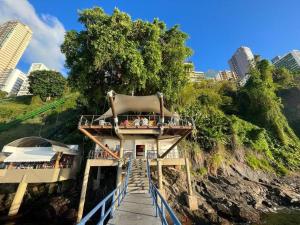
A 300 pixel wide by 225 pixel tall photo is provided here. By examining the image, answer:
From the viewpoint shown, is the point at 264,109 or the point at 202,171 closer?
the point at 202,171

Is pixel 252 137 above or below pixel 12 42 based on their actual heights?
below

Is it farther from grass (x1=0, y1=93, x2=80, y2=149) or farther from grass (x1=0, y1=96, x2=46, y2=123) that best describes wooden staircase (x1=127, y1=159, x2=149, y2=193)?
grass (x1=0, y1=96, x2=46, y2=123)

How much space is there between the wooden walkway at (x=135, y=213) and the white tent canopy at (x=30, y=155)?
10.3 metres

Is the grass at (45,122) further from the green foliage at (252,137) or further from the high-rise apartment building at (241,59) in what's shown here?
the high-rise apartment building at (241,59)

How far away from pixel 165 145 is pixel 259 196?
357 inches

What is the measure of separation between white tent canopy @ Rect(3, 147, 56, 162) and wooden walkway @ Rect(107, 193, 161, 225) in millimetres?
10251

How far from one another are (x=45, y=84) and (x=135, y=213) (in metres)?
47.1

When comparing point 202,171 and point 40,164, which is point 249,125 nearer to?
point 202,171

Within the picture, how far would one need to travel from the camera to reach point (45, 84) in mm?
45875

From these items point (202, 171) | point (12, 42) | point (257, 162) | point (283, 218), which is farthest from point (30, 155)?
point (12, 42)

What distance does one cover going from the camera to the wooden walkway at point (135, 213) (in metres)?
5.65

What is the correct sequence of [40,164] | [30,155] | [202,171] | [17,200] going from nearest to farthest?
[17,200] → [30,155] → [40,164] → [202,171]

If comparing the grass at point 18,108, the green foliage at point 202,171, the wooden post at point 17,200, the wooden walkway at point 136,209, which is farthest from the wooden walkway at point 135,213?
the grass at point 18,108

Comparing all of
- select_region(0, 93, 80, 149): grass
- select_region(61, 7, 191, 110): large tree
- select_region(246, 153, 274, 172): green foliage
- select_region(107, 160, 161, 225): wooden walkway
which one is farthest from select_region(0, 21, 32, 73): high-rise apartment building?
select_region(246, 153, 274, 172): green foliage
